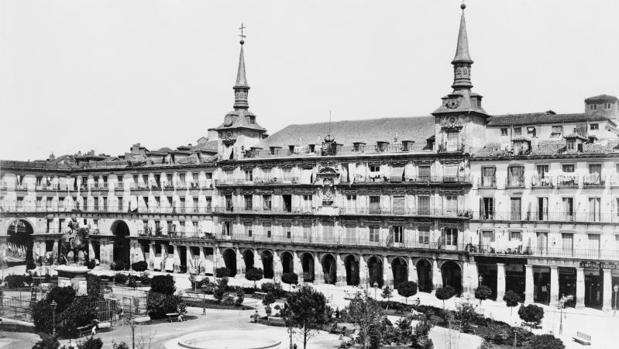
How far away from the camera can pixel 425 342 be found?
41188 mm

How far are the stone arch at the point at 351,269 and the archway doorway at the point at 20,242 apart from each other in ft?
122

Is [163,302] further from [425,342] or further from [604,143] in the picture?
[604,143]

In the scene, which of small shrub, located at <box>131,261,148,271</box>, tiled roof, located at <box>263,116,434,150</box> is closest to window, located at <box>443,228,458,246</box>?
tiled roof, located at <box>263,116,434,150</box>

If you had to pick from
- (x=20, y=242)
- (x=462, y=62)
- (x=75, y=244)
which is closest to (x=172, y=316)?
(x=75, y=244)

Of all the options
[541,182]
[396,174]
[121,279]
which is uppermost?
[396,174]

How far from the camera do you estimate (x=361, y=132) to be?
73.6 metres

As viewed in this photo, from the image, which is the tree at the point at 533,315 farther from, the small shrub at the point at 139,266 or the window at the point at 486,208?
the small shrub at the point at 139,266

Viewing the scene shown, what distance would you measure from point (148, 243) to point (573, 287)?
44254mm

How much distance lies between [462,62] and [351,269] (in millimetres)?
20621

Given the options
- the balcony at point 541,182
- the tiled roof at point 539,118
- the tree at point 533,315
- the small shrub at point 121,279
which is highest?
the tiled roof at point 539,118

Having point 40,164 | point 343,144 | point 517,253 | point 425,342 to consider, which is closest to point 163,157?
point 40,164

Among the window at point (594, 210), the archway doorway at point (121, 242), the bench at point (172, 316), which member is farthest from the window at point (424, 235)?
the archway doorway at point (121, 242)

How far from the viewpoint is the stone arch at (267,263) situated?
244 ft

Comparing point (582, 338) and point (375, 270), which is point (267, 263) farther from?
point (582, 338)
